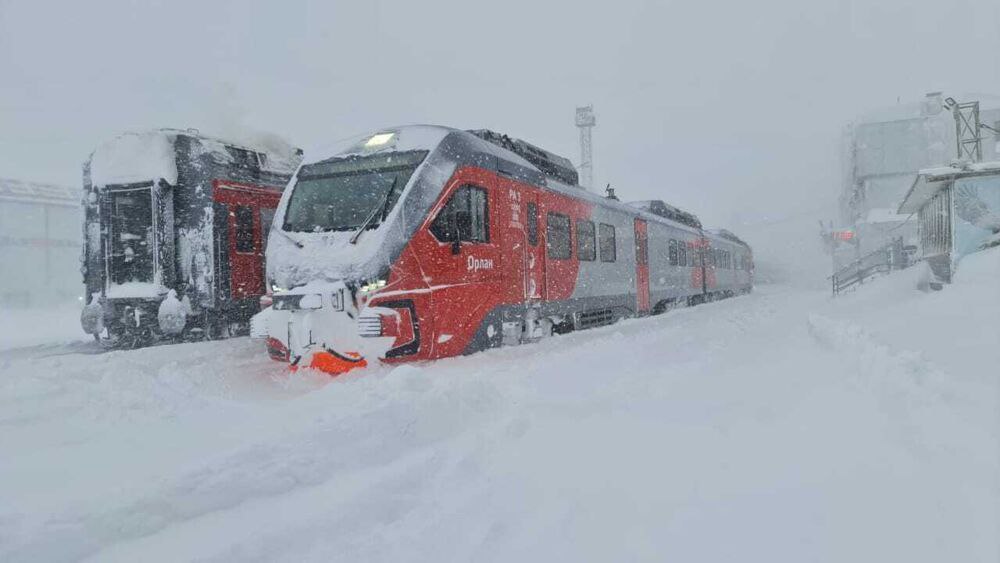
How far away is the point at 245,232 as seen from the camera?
10.4 m

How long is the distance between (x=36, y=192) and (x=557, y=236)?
2680 cm

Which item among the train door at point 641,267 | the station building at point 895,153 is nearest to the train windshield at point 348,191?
the train door at point 641,267

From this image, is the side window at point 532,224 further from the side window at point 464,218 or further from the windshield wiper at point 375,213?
the windshield wiper at point 375,213

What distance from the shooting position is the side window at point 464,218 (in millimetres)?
7371

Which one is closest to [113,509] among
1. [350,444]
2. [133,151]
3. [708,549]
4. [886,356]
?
[350,444]

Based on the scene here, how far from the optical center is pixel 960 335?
5723mm

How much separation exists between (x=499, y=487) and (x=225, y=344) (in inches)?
290

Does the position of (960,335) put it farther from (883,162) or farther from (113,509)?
(883,162)

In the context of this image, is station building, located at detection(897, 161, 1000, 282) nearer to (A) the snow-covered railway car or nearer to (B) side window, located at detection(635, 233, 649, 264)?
(B) side window, located at detection(635, 233, 649, 264)

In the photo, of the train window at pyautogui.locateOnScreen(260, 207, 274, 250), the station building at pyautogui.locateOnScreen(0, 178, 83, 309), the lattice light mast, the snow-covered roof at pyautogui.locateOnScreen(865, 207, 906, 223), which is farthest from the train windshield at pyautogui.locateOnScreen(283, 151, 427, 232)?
the snow-covered roof at pyautogui.locateOnScreen(865, 207, 906, 223)

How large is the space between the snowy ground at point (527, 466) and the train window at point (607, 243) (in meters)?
6.47

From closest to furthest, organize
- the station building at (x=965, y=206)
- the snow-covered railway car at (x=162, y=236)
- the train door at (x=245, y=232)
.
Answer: the snow-covered railway car at (x=162, y=236)
the train door at (x=245, y=232)
the station building at (x=965, y=206)

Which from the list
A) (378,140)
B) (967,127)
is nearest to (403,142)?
(378,140)

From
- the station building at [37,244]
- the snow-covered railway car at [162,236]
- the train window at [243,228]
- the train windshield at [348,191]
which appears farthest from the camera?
the station building at [37,244]
